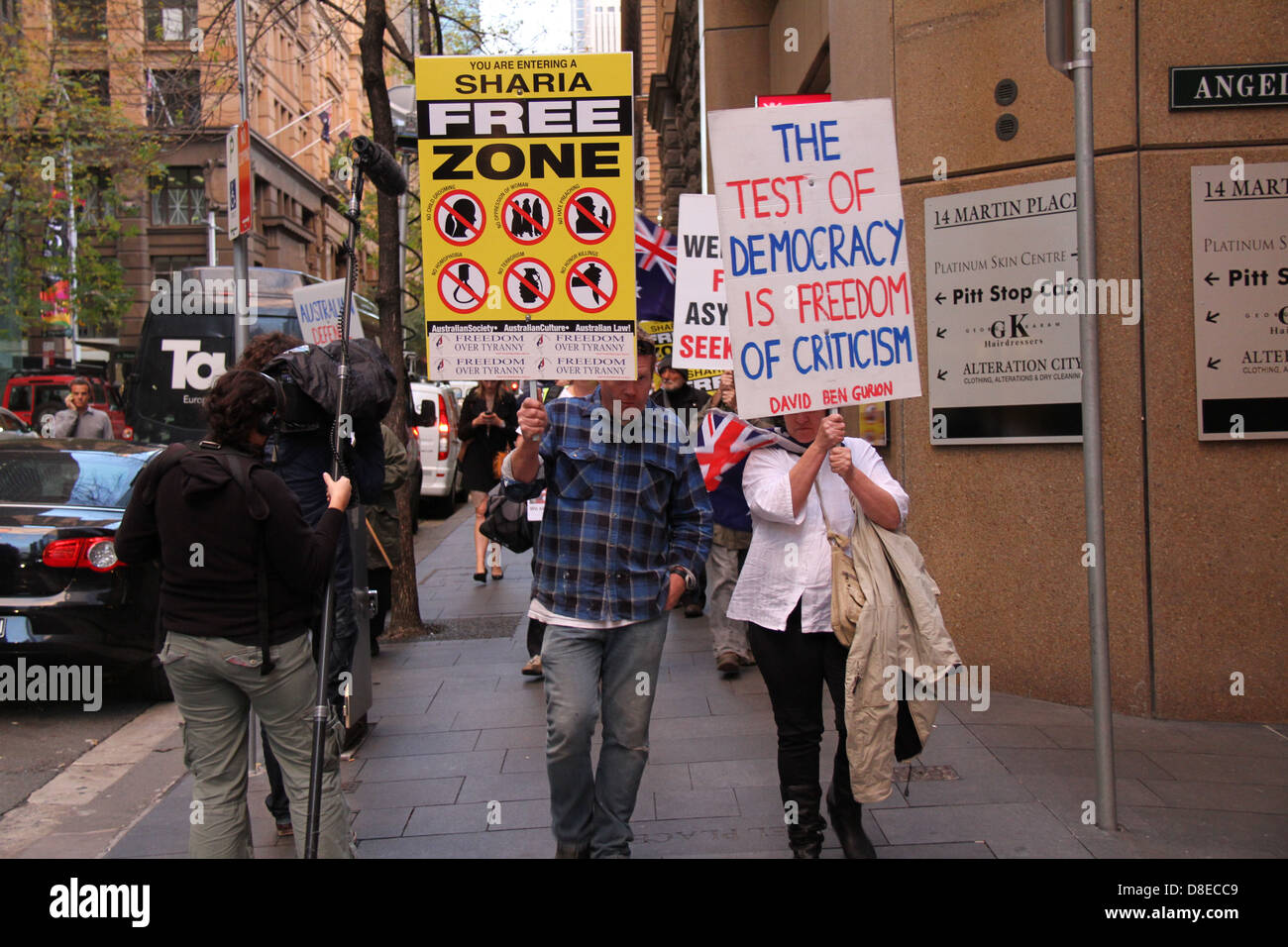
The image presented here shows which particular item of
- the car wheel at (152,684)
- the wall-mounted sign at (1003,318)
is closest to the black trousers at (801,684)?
the wall-mounted sign at (1003,318)

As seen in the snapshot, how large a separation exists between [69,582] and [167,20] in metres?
18.2

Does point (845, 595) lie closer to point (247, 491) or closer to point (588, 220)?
point (588, 220)

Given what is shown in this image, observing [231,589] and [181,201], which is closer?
[231,589]

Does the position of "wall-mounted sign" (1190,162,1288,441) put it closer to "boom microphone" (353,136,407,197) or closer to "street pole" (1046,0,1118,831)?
"street pole" (1046,0,1118,831)

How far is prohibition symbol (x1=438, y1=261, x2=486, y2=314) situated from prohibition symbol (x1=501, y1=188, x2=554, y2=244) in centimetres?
21

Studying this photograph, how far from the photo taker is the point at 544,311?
461 cm

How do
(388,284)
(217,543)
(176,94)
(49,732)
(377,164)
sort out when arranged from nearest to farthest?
(217,543), (377,164), (49,732), (388,284), (176,94)

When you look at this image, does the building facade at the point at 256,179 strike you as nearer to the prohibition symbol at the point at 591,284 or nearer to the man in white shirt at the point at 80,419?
the man in white shirt at the point at 80,419

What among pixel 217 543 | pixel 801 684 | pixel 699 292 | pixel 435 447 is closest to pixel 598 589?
pixel 801 684

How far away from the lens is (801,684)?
4445 millimetres

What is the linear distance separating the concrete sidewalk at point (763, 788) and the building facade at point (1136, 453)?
1.08ft

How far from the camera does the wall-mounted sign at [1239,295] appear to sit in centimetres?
632
